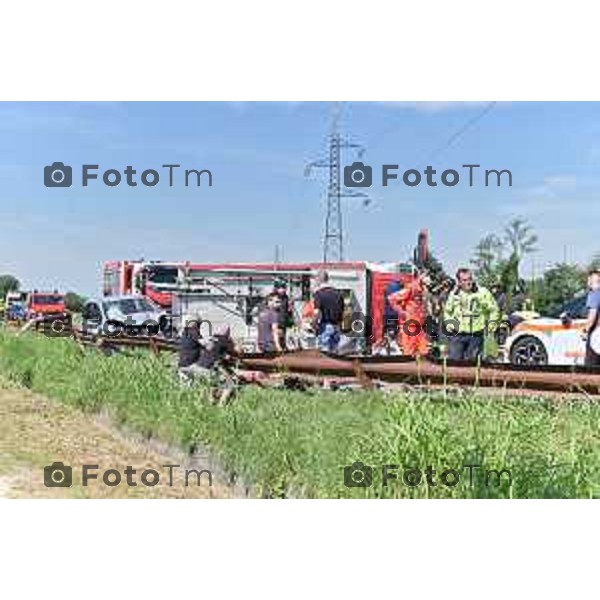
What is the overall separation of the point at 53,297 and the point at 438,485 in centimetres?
209

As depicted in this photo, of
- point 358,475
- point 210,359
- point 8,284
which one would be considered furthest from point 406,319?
point 8,284

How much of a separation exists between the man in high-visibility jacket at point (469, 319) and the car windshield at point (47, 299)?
1908 millimetres

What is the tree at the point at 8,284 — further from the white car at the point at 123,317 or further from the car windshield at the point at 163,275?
the car windshield at the point at 163,275

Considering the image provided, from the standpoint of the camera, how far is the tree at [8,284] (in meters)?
5.28

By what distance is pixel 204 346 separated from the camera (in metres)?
5.74

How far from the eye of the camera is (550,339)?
5473 millimetres

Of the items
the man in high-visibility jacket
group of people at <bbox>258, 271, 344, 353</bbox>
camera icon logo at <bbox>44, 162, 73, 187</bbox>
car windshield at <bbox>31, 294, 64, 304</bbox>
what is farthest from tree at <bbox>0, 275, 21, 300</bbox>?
the man in high-visibility jacket

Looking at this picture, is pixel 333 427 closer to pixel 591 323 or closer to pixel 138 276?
pixel 138 276

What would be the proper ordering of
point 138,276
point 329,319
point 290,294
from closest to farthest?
point 138,276
point 290,294
point 329,319

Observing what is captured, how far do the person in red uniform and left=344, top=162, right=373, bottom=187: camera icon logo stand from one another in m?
0.60

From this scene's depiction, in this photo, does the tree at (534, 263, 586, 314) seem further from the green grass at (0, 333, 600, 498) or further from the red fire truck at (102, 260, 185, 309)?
the red fire truck at (102, 260, 185, 309)

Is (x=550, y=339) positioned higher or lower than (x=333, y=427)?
higher

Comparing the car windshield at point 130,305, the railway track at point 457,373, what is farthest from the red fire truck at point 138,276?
the railway track at point 457,373

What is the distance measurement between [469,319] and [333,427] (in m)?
0.84
